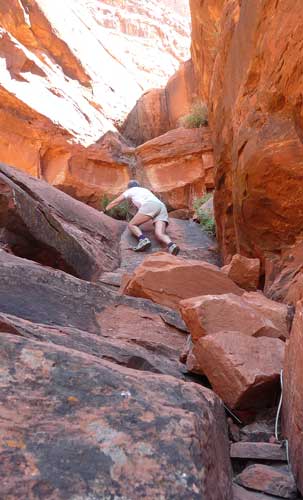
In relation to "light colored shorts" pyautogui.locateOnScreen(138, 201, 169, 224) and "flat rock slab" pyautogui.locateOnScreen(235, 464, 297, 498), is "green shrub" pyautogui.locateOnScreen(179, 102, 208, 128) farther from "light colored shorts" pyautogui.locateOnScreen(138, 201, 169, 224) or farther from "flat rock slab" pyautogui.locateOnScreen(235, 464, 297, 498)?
"flat rock slab" pyautogui.locateOnScreen(235, 464, 297, 498)

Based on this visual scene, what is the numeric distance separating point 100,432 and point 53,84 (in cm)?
1416

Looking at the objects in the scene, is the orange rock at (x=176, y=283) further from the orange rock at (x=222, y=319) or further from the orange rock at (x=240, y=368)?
the orange rock at (x=240, y=368)

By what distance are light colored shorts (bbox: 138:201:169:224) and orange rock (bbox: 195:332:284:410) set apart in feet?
20.2

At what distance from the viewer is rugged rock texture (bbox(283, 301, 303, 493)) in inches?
73.0

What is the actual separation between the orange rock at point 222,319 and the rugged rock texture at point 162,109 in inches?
524

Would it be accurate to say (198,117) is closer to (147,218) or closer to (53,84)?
(53,84)

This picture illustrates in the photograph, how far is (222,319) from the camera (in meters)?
3.04

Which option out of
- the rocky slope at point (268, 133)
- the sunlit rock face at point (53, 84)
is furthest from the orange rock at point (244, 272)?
the sunlit rock face at point (53, 84)

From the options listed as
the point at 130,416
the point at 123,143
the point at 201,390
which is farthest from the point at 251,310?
the point at 123,143

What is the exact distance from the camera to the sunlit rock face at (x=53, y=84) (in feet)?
43.0

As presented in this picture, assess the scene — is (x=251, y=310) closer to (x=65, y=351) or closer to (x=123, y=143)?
(x=65, y=351)

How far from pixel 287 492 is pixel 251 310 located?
1548 mm

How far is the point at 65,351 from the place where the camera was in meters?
1.88

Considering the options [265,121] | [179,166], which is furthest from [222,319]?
[179,166]
